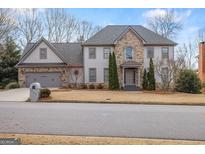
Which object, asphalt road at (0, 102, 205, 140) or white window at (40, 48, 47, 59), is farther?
white window at (40, 48, 47, 59)

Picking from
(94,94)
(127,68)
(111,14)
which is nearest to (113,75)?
(127,68)

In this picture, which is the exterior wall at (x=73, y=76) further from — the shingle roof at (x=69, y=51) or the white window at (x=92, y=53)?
the white window at (x=92, y=53)

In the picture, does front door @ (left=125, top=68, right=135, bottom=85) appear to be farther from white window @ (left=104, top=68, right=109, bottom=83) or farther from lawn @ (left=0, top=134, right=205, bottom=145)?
lawn @ (left=0, top=134, right=205, bottom=145)

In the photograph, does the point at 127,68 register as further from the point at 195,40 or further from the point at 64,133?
the point at 64,133

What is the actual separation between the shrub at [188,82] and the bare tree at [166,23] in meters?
2.01

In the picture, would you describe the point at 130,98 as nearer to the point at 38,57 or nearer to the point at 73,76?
the point at 73,76

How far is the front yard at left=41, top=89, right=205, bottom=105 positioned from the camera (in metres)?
14.2

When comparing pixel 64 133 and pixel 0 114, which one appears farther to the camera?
pixel 0 114

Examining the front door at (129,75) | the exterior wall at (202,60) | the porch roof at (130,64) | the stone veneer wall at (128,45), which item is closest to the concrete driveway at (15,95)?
the front door at (129,75)

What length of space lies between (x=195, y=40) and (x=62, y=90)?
6.65m

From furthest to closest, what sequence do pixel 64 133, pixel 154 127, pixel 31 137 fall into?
pixel 154 127, pixel 64 133, pixel 31 137

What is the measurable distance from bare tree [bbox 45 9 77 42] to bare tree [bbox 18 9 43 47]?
1.18ft

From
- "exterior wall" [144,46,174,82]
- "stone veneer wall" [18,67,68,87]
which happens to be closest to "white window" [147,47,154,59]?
"exterior wall" [144,46,174,82]

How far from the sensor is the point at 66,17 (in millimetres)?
11414
